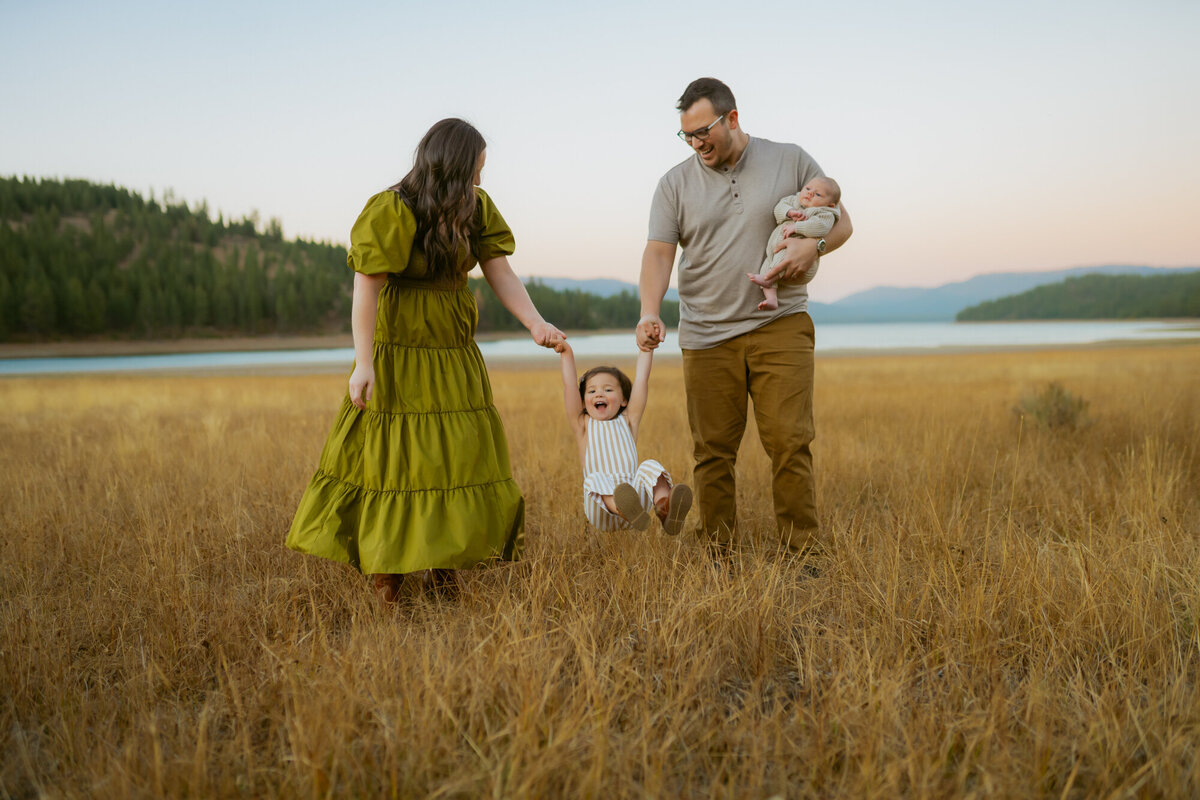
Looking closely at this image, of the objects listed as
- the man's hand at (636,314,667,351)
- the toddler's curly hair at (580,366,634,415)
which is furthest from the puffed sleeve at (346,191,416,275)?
the toddler's curly hair at (580,366,634,415)

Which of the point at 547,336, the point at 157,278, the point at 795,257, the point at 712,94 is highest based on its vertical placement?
the point at 157,278

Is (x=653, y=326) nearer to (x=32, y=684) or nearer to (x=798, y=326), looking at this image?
(x=798, y=326)

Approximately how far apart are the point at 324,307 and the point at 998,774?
95775 millimetres

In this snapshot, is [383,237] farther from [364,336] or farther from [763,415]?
[763,415]

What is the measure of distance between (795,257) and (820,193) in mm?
383

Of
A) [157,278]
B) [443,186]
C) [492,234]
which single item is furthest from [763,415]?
[157,278]

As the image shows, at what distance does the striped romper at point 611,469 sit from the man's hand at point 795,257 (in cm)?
118

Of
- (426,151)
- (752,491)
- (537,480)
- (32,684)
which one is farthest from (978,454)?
(32,684)

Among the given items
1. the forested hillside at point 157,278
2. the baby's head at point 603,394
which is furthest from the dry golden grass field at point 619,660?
the forested hillside at point 157,278

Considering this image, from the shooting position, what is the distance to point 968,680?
8.17 ft

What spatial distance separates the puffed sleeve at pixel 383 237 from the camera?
9.63 ft

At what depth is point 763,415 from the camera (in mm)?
4000

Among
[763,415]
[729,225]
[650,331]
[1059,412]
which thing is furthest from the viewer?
[1059,412]

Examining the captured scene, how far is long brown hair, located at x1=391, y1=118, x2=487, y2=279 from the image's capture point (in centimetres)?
307
